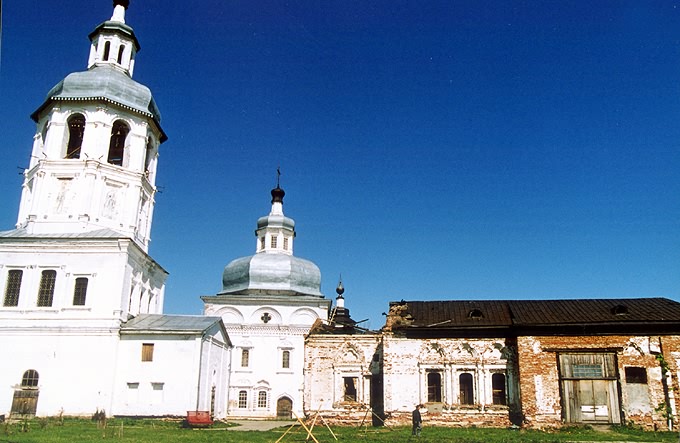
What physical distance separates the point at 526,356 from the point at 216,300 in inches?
914

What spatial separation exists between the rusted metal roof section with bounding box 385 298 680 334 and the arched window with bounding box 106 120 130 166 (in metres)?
16.2

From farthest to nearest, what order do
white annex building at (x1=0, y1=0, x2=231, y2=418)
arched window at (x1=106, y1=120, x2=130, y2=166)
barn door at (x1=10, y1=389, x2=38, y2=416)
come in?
1. arched window at (x1=106, y1=120, x2=130, y2=166)
2. white annex building at (x1=0, y1=0, x2=231, y2=418)
3. barn door at (x1=10, y1=389, x2=38, y2=416)

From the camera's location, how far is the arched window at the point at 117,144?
2991 centimetres

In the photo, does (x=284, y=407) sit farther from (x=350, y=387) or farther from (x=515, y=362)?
(x=515, y=362)

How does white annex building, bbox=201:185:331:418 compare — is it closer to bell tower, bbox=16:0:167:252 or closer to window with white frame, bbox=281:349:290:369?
window with white frame, bbox=281:349:290:369

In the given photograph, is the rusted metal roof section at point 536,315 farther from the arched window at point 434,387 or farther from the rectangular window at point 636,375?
the arched window at point 434,387

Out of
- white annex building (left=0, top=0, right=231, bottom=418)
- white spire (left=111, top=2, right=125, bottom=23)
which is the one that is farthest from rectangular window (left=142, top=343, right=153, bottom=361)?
white spire (left=111, top=2, right=125, bottom=23)

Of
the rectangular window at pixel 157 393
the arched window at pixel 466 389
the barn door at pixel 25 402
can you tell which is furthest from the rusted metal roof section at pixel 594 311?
the barn door at pixel 25 402

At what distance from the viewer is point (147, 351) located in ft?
85.1

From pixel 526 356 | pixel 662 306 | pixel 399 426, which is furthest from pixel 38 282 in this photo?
pixel 662 306

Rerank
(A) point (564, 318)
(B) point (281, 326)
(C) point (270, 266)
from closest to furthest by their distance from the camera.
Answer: (A) point (564, 318)
(B) point (281, 326)
(C) point (270, 266)

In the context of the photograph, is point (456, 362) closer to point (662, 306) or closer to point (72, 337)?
point (662, 306)

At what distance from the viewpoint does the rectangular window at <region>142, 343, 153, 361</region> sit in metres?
25.9

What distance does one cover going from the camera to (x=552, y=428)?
71.6 feet
